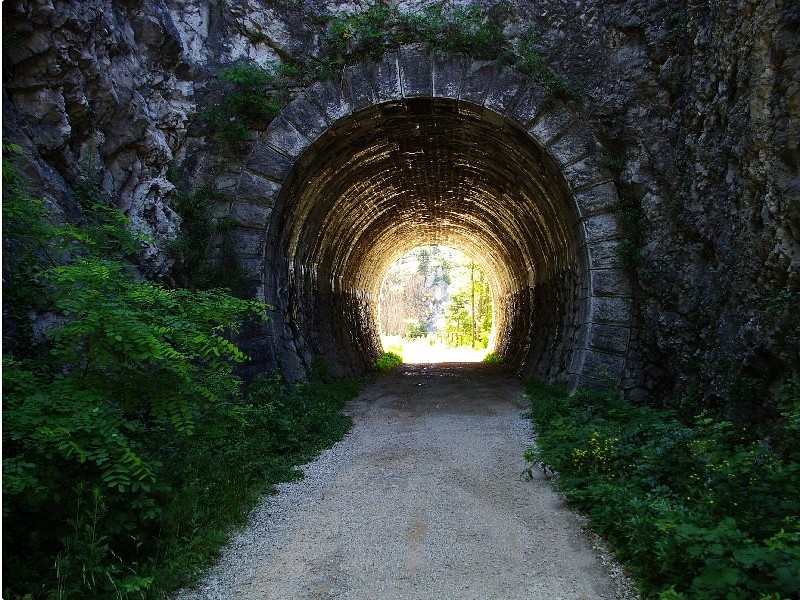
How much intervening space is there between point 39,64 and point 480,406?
7.53m

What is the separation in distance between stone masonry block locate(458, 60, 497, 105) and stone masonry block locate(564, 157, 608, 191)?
1.75 meters

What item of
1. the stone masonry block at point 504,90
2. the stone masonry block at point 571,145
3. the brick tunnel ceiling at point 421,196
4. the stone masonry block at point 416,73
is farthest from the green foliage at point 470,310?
the stone masonry block at point 416,73

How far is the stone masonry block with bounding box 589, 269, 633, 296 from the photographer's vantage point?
823cm

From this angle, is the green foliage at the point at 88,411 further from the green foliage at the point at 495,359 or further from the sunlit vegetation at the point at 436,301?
the sunlit vegetation at the point at 436,301

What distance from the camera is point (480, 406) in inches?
373

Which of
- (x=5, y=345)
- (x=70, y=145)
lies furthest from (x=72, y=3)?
(x=5, y=345)

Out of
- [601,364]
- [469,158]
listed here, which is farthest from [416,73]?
[601,364]

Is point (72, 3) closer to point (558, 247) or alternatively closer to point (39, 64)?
point (39, 64)

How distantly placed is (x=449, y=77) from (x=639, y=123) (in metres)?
2.90

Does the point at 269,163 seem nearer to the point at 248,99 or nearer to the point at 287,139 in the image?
the point at 287,139

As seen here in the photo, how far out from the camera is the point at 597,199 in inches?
330

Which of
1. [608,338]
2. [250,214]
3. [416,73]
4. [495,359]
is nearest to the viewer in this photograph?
[608,338]

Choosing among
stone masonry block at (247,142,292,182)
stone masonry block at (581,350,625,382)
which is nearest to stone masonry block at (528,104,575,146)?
stone masonry block at (581,350,625,382)

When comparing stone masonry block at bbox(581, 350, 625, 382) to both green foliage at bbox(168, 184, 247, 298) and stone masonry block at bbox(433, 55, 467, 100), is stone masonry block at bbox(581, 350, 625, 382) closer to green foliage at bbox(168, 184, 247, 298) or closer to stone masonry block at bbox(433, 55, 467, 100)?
stone masonry block at bbox(433, 55, 467, 100)
